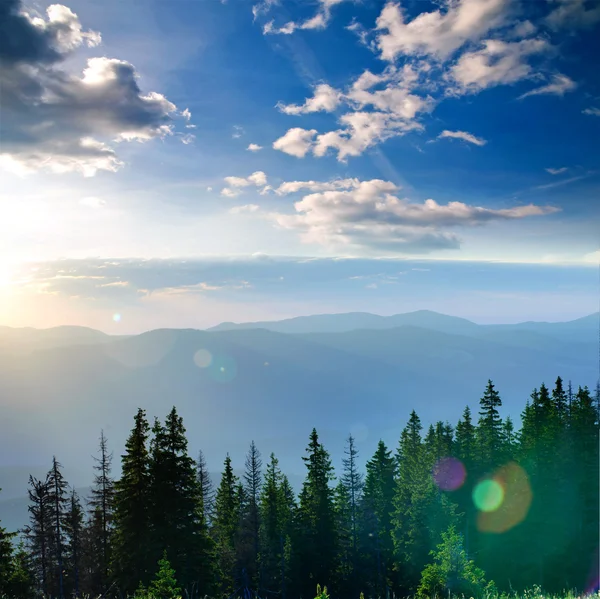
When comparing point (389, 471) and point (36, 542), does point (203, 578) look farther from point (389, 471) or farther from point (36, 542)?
point (389, 471)

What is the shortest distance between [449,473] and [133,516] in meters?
30.5

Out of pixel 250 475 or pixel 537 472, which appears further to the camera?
pixel 250 475

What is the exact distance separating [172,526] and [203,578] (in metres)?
3.23

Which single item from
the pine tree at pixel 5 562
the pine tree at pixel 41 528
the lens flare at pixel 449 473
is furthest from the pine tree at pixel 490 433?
the pine tree at pixel 5 562

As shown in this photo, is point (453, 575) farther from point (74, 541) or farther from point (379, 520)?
point (74, 541)

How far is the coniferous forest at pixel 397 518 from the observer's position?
38.0 metres

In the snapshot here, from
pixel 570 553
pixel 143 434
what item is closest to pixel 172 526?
pixel 143 434

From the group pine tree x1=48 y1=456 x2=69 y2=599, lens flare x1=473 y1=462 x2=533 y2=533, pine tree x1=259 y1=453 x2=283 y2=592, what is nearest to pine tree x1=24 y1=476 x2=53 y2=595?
pine tree x1=48 y1=456 x2=69 y2=599

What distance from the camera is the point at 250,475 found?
4847cm

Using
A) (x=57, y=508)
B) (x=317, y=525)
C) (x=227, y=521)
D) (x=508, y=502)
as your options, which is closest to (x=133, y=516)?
(x=57, y=508)

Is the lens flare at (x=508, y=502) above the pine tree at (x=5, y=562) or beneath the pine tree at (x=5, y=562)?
beneath

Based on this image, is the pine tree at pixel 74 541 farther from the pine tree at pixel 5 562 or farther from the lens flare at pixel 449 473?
the lens flare at pixel 449 473

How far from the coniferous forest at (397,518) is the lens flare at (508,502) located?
9cm

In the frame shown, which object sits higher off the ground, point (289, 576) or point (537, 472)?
point (537, 472)
